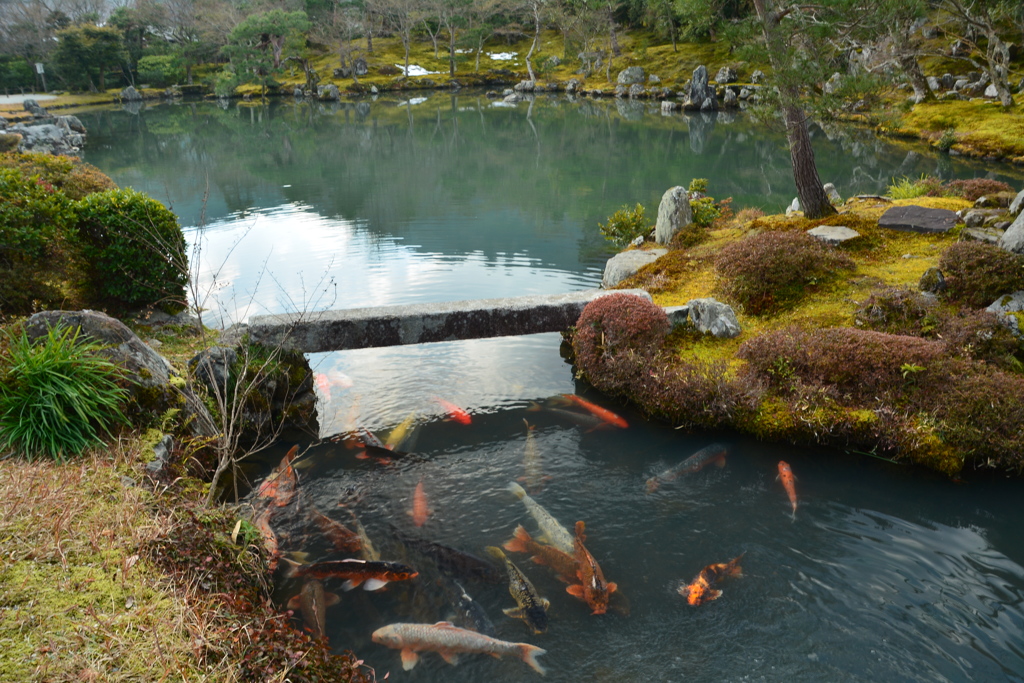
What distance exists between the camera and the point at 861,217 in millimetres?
12773

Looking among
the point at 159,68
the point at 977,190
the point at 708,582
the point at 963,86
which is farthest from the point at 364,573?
the point at 159,68

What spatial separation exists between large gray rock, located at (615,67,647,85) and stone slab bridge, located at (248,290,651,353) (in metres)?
51.8

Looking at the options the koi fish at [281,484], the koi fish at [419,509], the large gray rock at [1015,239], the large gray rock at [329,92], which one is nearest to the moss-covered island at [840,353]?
the large gray rock at [1015,239]

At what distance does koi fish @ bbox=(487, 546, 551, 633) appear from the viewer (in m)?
5.06

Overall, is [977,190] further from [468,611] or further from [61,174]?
[61,174]

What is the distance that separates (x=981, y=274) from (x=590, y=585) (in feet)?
25.1

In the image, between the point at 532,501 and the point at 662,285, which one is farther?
the point at 662,285

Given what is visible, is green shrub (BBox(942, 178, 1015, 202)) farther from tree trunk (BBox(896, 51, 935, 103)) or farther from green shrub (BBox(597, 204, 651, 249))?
tree trunk (BBox(896, 51, 935, 103))

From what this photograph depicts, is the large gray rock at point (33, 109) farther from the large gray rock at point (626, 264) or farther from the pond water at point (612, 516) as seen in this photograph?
the large gray rock at point (626, 264)

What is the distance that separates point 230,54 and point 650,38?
44.7m

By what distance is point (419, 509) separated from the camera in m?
6.56

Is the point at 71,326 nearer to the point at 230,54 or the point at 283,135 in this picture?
the point at 283,135

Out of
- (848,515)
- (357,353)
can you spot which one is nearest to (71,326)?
(357,353)

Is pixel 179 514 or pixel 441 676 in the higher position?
pixel 179 514
